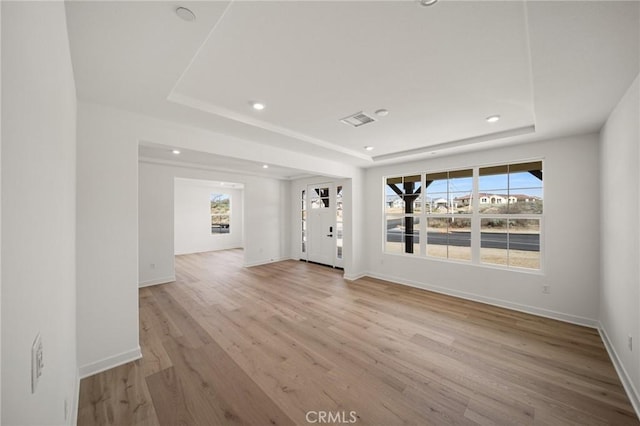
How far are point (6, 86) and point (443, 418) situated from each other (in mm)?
2737

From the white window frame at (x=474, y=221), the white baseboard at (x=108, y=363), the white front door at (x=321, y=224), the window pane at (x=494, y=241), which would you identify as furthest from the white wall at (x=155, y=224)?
the window pane at (x=494, y=241)

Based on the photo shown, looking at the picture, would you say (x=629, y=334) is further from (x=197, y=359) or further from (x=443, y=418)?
(x=197, y=359)

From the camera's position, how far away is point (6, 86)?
0.58m

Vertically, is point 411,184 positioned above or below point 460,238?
above

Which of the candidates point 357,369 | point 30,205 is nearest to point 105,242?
point 30,205

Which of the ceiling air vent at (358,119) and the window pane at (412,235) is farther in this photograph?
the window pane at (412,235)

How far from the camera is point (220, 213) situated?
9.37m

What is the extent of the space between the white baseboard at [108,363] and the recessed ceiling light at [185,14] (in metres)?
2.89

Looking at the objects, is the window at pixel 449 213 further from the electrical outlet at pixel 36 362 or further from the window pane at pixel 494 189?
the electrical outlet at pixel 36 362

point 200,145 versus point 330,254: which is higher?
point 200,145

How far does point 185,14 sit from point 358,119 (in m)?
2.00

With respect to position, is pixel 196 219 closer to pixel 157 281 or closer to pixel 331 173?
pixel 157 281

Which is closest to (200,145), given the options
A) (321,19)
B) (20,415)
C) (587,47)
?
(321,19)

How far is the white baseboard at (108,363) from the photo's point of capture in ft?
7.30
